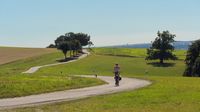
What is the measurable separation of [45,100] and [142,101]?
207 inches

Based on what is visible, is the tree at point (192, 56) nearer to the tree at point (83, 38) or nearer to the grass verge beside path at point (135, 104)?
the grass verge beside path at point (135, 104)

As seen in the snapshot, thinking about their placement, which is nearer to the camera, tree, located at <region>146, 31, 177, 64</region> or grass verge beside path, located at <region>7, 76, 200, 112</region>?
grass verge beside path, located at <region>7, 76, 200, 112</region>

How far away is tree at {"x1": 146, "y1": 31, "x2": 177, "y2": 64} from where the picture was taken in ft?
398

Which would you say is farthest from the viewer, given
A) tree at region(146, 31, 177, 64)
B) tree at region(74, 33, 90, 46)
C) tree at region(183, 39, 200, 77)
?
tree at region(74, 33, 90, 46)

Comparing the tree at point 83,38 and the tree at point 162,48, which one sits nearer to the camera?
the tree at point 162,48

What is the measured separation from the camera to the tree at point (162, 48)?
12127cm

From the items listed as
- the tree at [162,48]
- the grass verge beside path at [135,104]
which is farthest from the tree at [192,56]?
the grass verge beside path at [135,104]

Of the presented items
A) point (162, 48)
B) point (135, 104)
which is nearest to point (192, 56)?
point (162, 48)

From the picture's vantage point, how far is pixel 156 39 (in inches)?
4951

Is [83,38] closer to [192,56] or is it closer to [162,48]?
[162,48]

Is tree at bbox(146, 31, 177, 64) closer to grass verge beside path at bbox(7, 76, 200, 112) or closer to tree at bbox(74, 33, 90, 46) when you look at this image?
tree at bbox(74, 33, 90, 46)

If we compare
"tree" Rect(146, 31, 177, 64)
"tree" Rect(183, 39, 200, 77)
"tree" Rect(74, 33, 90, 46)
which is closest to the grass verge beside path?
"tree" Rect(183, 39, 200, 77)

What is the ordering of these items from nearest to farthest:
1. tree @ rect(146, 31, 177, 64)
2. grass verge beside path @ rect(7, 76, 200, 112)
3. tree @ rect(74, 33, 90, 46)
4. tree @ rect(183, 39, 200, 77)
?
grass verge beside path @ rect(7, 76, 200, 112)
tree @ rect(183, 39, 200, 77)
tree @ rect(146, 31, 177, 64)
tree @ rect(74, 33, 90, 46)

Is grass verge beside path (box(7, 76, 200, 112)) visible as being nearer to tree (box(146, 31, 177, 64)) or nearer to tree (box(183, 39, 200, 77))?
tree (box(183, 39, 200, 77))
